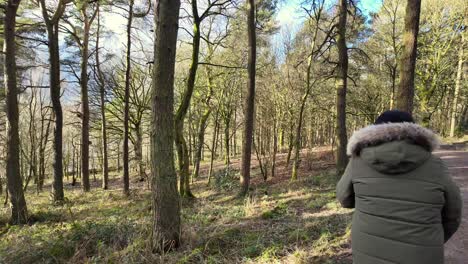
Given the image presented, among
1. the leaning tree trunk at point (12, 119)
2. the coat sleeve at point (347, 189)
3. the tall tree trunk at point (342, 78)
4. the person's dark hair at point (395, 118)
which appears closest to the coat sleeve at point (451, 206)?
the person's dark hair at point (395, 118)

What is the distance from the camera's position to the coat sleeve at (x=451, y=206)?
1831 mm

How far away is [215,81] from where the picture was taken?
1800cm

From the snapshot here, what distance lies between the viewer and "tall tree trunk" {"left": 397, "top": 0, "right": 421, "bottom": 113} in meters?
5.01

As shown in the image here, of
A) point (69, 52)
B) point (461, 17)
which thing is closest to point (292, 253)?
point (69, 52)

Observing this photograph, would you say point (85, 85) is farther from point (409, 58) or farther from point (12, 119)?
point (409, 58)

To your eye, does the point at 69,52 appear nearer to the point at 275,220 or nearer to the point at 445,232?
the point at 275,220

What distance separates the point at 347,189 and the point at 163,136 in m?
2.98

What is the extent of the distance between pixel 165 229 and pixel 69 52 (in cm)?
1497

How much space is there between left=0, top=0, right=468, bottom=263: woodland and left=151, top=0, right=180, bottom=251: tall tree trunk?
0.02 m

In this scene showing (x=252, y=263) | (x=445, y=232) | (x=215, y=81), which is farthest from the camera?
(x=215, y=81)

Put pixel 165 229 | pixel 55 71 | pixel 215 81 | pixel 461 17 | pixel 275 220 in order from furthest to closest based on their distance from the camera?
pixel 215 81 → pixel 461 17 → pixel 55 71 → pixel 275 220 → pixel 165 229

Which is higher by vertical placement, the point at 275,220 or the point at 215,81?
the point at 215,81

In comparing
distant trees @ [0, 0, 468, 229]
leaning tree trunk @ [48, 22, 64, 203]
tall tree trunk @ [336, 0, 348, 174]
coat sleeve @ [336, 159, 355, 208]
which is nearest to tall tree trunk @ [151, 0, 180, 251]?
coat sleeve @ [336, 159, 355, 208]

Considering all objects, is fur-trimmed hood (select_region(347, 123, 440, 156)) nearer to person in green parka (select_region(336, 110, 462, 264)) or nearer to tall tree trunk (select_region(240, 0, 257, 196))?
person in green parka (select_region(336, 110, 462, 264))
